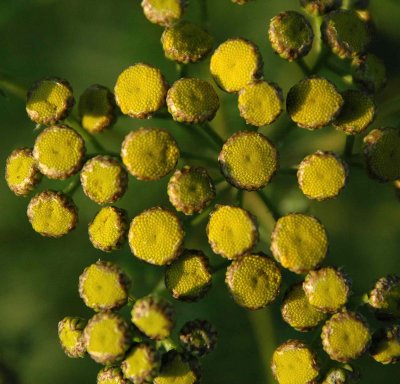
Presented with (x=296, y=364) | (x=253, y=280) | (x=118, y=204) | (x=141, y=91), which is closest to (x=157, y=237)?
(x=253, y=280)

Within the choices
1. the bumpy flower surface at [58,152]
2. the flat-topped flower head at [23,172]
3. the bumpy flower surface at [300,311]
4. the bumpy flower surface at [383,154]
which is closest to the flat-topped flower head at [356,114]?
the bumpy flower surface at [383,154]

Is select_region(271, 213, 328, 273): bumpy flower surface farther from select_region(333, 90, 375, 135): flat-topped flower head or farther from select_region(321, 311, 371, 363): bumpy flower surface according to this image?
select_region(333, 90, 375, 135): flat-topped flower head

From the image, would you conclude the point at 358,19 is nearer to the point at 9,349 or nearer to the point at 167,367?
the point at 167,367

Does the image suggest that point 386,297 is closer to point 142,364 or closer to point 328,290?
point 328,290

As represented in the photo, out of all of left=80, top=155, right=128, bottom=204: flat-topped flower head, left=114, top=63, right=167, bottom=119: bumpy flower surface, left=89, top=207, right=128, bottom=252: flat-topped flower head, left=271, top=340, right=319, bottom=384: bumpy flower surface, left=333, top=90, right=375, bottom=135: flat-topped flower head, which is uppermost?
left=114, top=63, right=167, bottom=119: bumpy flower surface

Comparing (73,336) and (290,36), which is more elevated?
(290,36)

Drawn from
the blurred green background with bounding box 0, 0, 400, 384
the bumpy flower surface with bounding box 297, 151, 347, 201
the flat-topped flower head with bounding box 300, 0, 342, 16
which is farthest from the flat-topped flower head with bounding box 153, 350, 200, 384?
the flat-topped flower head with bounding box 300, 0, 342, 16
